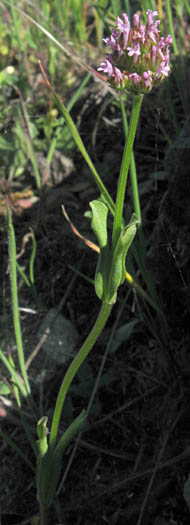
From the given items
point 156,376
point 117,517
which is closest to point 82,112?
point 156,376

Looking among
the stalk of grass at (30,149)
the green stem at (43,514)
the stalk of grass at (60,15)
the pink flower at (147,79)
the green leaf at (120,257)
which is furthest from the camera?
the stalk of grass at (60,15)

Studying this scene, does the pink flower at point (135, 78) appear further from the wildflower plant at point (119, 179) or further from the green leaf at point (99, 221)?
the green leaf at point (99, 221)

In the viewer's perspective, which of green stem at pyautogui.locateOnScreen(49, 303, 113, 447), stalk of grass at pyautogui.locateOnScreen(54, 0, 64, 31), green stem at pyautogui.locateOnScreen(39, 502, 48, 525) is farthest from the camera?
stalk of grass at pyautogui.locateOnScreen(54, 0, 64, 31)

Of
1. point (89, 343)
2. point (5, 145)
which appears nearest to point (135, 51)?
point (89, 343)

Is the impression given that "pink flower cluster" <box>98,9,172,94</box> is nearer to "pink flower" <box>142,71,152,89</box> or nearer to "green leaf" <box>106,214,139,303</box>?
"pink flower" <box>142,71,152,89</box>

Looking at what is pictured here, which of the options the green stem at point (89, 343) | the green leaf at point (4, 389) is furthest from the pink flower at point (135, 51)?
the green leaf at point (4, 389)

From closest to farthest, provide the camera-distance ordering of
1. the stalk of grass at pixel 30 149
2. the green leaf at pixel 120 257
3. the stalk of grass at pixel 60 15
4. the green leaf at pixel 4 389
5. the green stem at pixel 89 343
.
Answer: the green leaf at pixel 120 257 < the green stem at pixel 89 343 < the green leaf at pixel 4 389 < the stalk of grass at pixel 30 149 < the stalk of grass at pixel 60 15

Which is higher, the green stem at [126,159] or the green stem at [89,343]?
the green stem at [126,159]

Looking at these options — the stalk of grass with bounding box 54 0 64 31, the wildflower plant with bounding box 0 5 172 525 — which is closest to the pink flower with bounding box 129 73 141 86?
the wildflower plant with bounding box 0 5 172 525

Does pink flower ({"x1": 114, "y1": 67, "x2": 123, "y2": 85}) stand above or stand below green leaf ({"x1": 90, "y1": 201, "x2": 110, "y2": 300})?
above

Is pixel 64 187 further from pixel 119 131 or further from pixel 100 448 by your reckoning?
pixel 100 448

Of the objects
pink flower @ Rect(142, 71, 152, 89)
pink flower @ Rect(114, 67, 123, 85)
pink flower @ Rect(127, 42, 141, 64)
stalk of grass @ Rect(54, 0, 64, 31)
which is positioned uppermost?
stalk of grass @ Rect(54, 0, 64, 31)
